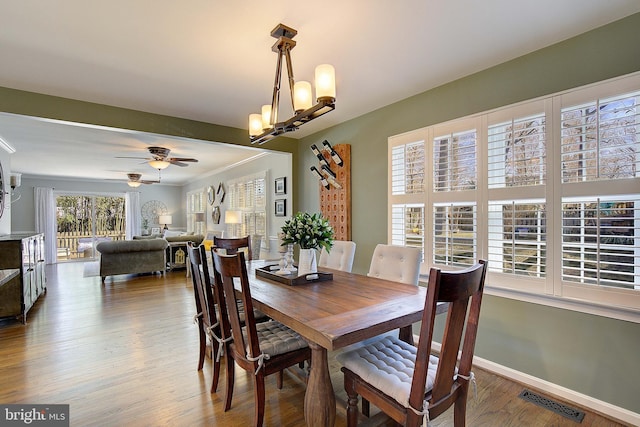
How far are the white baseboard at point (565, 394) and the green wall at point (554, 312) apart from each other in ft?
0.10

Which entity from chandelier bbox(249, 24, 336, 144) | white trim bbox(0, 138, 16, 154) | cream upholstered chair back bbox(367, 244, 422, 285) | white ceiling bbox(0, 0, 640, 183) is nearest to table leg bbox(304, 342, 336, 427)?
cream upholstered chair back bbox(367, 244, 422, 285)

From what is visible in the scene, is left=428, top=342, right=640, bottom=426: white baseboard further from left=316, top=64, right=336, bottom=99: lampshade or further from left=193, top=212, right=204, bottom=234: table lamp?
left=193, top=212, right=204, bottom=234: table lamp

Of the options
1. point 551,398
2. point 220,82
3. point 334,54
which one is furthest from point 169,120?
point 551,398

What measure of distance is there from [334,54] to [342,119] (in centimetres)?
154

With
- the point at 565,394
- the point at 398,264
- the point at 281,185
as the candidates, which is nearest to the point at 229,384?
the point at 398,264

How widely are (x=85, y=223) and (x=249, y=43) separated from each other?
9.89 meters

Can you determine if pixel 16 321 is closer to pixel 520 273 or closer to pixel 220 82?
pixel 220 82

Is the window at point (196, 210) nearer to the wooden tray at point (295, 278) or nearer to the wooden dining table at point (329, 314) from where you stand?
the wooden tray at point (295, 278)

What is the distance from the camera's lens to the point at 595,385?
1985 millimetres

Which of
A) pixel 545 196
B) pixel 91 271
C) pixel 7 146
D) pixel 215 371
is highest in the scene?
pixel 7 146

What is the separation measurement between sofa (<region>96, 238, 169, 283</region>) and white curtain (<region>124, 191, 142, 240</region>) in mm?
4269

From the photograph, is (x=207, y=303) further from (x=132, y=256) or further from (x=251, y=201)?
(x=132, y=256)

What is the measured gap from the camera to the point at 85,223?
9.27 metres

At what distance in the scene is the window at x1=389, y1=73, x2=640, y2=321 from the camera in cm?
188
